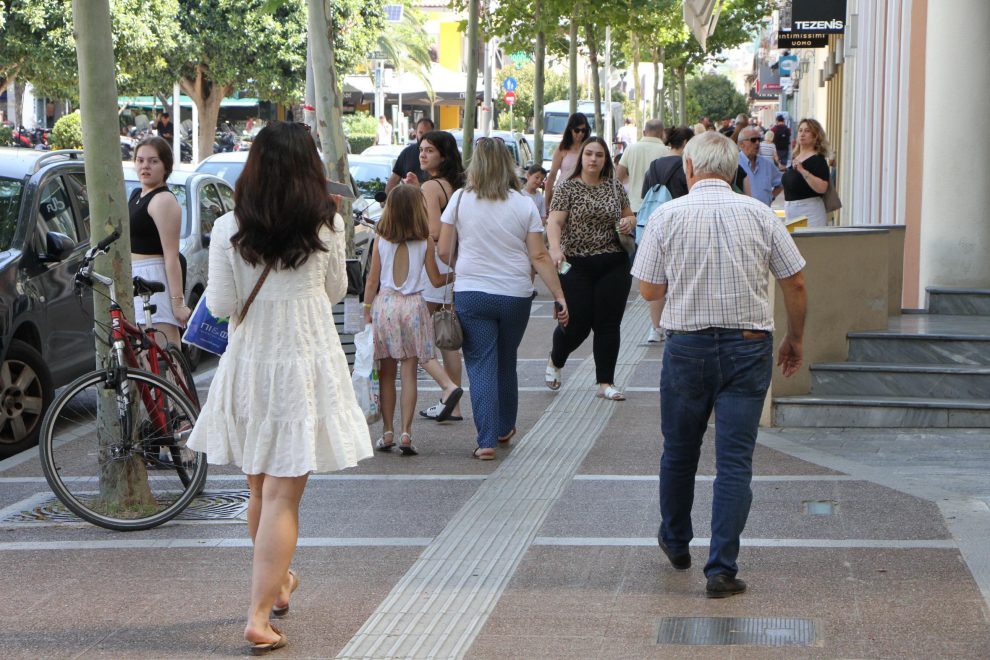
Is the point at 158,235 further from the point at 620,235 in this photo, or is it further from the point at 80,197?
the point at 620,235

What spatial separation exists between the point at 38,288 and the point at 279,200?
4.99 m

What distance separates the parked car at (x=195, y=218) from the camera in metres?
12.4

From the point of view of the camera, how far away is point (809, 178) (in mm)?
12422

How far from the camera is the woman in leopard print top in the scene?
1016 cm

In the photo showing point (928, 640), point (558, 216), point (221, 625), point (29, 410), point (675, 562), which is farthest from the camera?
point (558, 216)

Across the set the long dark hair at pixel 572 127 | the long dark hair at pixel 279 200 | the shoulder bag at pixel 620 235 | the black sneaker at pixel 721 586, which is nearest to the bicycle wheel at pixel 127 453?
the long dark hair at pixel 279 200

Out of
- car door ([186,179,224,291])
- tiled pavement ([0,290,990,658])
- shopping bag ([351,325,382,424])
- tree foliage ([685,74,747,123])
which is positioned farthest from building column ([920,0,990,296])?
tree foliage ([685,74,747,123])

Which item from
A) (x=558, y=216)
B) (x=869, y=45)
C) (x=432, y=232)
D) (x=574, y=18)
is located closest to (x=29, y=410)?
(x=432, y=232)

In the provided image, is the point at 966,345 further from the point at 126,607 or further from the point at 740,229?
the point at 126,607

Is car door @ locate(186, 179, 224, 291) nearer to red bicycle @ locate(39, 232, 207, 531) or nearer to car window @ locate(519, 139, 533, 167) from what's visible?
red bicycle @ locate(39, 232, 207, 531)

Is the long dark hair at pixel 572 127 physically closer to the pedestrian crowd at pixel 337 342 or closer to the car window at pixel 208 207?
the car window at pixel 208 207

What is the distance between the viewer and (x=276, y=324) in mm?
5105

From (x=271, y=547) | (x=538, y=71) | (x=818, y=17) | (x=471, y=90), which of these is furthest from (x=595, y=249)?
(x=538, y=71)

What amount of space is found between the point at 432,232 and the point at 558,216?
3.49ft
